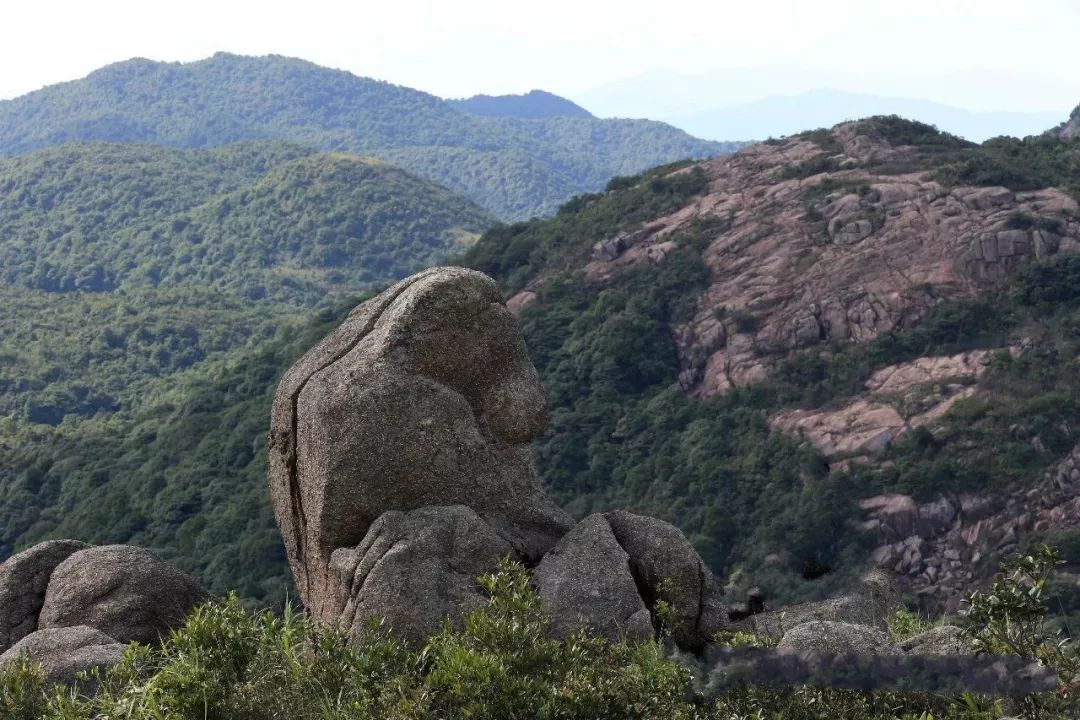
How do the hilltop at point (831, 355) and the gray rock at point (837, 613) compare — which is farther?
the hilltop at point (831, 355)

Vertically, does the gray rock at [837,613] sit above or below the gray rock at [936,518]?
above

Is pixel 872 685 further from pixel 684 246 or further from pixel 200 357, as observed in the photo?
pixel 200 357

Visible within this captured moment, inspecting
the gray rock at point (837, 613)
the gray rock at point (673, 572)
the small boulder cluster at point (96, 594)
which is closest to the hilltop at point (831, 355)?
the gray rock at point (837, 613)

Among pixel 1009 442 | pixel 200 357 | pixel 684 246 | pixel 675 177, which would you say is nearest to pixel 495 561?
pixel 1009 442

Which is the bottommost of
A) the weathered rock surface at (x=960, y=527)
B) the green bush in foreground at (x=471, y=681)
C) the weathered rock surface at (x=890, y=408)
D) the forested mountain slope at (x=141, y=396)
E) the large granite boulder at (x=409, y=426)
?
the forested mountain slope at (x=141, y=396)

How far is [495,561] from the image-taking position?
14328 mm

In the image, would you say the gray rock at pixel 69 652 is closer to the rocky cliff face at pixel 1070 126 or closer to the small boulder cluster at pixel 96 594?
the small boulder cluster at pixel 96 594

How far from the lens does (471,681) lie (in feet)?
34.0

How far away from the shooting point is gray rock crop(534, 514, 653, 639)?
13828 millimetres

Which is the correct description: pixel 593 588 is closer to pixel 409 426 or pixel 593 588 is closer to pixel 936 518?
pixel 409 426

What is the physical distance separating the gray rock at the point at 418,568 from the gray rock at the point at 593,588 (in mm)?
617

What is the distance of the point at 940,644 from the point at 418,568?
5.10m

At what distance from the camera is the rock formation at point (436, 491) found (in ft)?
46.1

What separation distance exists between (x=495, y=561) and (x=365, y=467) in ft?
5.88
